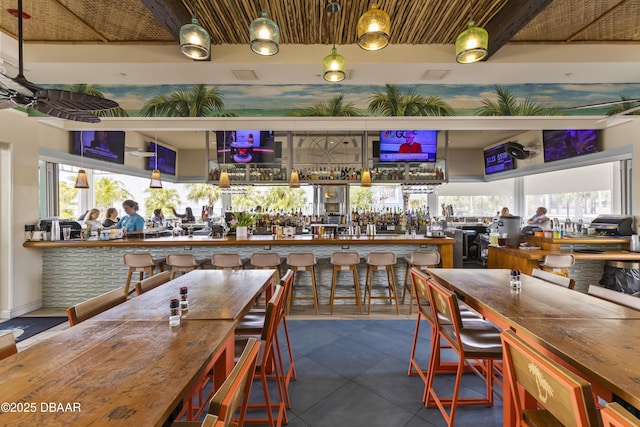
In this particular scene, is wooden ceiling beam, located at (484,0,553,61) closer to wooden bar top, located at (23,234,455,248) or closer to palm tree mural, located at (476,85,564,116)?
palm tree mural, located at (476,85,564,116)

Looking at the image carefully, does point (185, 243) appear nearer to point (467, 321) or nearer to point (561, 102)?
point (467, 321)

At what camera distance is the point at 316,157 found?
7785mm

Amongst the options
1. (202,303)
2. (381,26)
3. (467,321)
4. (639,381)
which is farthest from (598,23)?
(202,303)

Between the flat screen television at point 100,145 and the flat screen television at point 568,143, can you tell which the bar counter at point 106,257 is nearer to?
the flat screen television at point 100,145

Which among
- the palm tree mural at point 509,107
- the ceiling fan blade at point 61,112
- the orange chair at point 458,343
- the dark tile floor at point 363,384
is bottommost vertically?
the dark tile floor at point 363,384

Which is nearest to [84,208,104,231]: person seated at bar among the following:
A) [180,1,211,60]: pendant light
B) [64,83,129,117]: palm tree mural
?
[64,83,129,117]: palm tree mural

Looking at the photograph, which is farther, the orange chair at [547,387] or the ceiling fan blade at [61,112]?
the ceiling fan blade at [61,112]

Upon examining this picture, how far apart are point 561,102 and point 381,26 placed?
4.47 meters

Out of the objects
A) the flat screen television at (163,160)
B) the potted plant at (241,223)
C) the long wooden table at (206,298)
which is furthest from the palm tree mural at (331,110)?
the flat screen television at (163,160)

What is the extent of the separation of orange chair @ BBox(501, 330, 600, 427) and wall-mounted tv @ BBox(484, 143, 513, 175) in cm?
945

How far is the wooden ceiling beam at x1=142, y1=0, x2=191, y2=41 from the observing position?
2.90 meters

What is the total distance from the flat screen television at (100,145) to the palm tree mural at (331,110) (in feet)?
16.5

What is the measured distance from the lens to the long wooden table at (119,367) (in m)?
1.04

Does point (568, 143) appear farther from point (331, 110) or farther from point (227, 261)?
point (227, 261)
